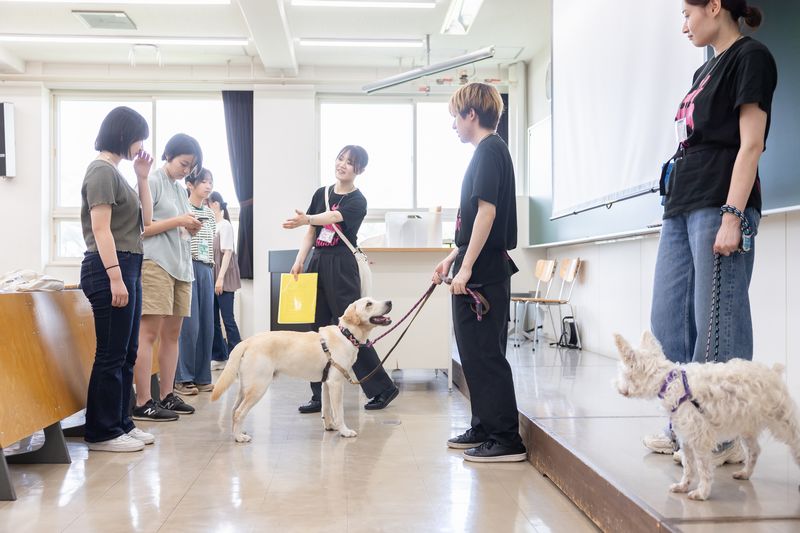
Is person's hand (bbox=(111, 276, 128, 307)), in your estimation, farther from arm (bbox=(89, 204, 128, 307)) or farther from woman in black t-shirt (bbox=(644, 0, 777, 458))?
woman in black t-shirt (bbox=(644, 0, 777, 458))

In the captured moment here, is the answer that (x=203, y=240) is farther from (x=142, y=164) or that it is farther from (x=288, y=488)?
(x=288, y=488)

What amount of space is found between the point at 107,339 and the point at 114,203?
0.56 m

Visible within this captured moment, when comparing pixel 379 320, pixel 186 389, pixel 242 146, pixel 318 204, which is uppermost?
pixel 242 146

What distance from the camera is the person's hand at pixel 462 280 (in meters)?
2.43

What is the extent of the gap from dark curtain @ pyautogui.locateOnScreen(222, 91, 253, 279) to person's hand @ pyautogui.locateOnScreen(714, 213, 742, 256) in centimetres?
674

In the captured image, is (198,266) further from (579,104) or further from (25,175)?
(25,175)

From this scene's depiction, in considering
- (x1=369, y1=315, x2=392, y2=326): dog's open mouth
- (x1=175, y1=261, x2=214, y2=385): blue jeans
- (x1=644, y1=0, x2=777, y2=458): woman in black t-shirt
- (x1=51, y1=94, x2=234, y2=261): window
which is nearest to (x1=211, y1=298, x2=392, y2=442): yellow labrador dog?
(x1=369, y1=315, x2=392, y2=326): dog's open mouth

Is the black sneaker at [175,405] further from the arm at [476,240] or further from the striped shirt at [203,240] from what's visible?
the arm at [476,240]

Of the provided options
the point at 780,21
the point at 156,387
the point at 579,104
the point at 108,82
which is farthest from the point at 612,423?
the point at 108,82

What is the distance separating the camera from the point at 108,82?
798 centimetres

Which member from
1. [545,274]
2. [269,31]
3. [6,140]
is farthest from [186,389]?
[6,140]

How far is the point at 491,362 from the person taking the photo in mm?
2514

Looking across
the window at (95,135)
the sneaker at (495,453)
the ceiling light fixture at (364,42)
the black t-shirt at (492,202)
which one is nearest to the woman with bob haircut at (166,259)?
the black t-shirt at (492,202)

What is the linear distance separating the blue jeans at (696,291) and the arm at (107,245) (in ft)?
6.56
